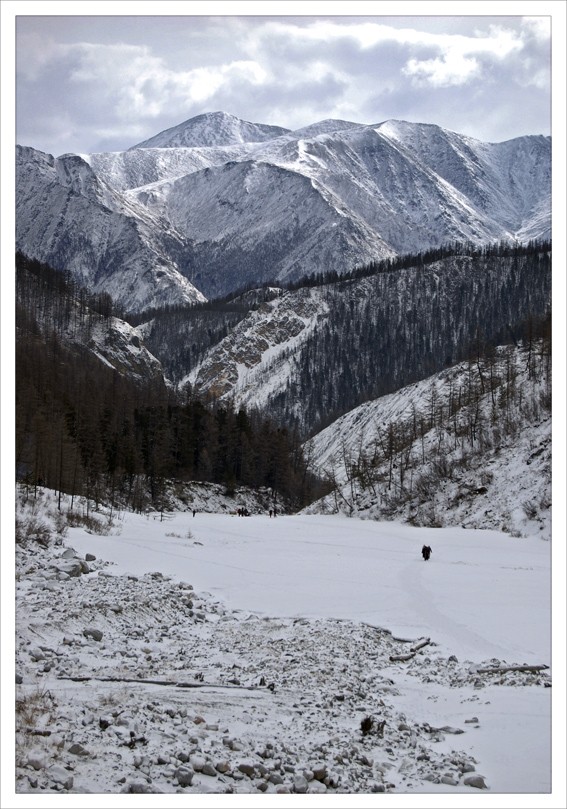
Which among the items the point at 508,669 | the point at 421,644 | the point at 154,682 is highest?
the point at 154,682

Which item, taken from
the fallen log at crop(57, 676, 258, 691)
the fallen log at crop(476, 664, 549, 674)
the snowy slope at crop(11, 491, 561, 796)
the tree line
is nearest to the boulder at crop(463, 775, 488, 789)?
the snowy slope at crop(11, 491, 561, 796)

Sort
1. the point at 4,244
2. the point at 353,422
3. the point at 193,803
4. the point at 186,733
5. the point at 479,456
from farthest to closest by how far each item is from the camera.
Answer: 1. the point at 353,422
2. the point at 479,456
3. the point at 4,244
4. the point at 186,733
5. the point at 193,803

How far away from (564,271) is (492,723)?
21.4ft

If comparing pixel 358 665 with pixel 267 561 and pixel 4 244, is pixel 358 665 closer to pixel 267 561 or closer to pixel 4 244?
pixel 4 244

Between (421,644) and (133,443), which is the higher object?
(133,443)

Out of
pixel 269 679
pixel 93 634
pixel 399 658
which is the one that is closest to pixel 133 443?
pixel 93 634

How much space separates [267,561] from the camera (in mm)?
25891

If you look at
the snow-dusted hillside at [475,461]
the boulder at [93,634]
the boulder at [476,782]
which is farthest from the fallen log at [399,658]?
the snow-dusted hillside at [475,461]

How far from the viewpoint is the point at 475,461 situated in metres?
52.4

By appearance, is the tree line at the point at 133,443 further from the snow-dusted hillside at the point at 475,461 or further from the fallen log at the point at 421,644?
the fallen log at the point at 421,644

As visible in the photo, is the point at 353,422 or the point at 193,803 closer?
the point at 193,803

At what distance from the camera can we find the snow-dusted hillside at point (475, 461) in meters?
42.9

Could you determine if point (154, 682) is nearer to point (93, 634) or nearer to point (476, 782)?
point (93, 634)

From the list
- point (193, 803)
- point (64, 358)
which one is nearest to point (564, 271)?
point (193, 803)
